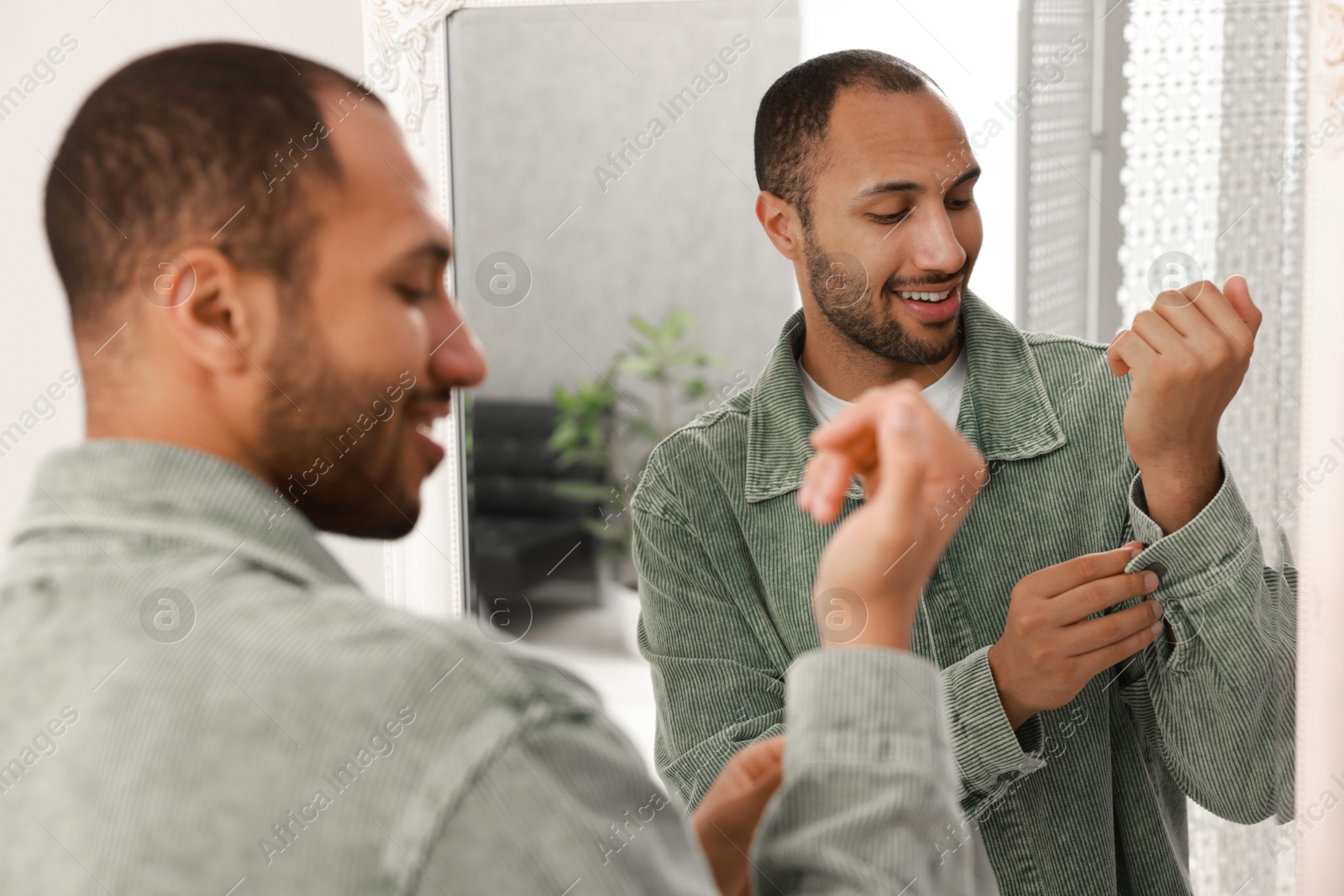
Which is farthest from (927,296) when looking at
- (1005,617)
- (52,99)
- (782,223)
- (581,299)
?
(52,99)

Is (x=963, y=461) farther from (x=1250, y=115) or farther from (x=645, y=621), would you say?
(x=1250, y=115)

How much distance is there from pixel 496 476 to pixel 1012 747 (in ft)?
2.53

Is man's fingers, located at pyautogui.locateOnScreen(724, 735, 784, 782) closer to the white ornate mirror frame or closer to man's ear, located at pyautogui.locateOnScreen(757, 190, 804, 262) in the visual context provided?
man's ear, located at pyautogui.locateOnScreen(757, 190, 804, 262)

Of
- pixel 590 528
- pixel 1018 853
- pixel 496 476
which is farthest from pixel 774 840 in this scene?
pixel 590 528

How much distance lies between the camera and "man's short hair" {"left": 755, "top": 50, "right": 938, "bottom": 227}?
1.04 m

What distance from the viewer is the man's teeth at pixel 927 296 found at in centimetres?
100

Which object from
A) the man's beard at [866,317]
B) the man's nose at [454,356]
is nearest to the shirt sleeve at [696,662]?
Answer: the man's beard at [866,317]

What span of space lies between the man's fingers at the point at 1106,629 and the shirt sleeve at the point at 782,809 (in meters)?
0.30

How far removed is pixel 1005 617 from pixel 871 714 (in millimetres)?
498

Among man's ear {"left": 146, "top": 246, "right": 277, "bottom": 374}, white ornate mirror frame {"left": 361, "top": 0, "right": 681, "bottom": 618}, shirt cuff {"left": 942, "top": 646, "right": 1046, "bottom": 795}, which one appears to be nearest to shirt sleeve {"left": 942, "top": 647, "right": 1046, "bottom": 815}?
shirt cuff {"left": 942, "top": 646, "right": 1046, "bottom": 795}

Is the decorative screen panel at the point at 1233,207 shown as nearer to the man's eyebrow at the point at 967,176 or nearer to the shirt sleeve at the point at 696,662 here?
the man's eyebrow at the point at 967,176

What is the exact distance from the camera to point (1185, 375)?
2.41ft

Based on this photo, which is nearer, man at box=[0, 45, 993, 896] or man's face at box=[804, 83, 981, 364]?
man at box=[0, 45, 993, 896]

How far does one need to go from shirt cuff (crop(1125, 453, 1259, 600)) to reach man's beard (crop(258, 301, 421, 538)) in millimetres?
557
